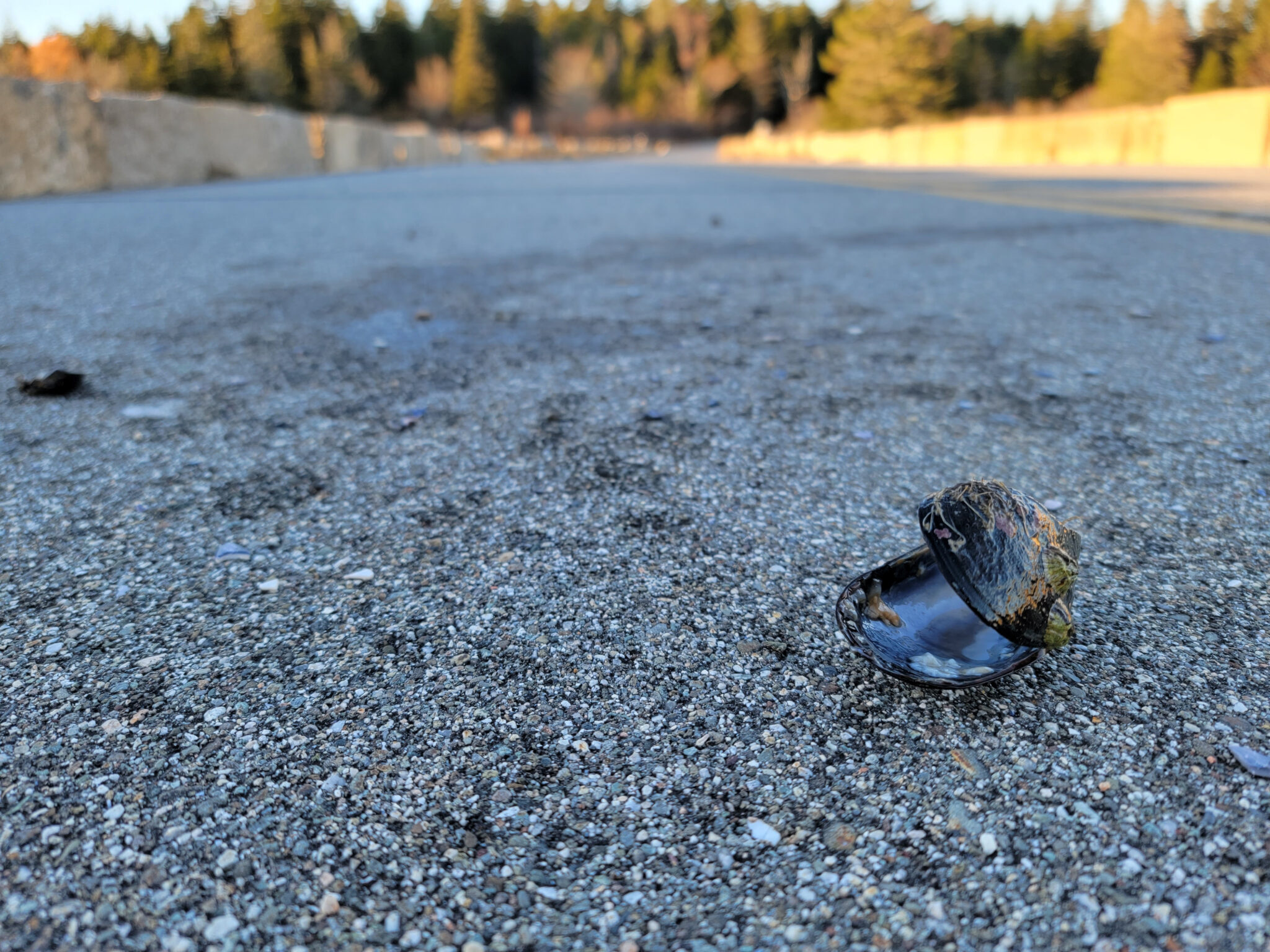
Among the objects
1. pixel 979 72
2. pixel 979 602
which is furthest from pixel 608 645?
pixel 979 72

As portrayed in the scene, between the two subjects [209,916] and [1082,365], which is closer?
[209,916]

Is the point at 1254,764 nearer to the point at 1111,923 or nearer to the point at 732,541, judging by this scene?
the point at 1111,923

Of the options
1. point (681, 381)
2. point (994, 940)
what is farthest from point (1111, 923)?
point (681, 381)

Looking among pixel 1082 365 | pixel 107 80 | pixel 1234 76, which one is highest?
pixel 107 80

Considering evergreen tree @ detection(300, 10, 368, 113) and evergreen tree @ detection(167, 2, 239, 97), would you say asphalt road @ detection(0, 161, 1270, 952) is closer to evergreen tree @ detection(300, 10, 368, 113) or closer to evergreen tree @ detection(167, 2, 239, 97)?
evergreen tree @ detection(167, 2, 239, 97)

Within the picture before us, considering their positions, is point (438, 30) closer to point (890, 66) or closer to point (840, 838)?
point (890, 66)

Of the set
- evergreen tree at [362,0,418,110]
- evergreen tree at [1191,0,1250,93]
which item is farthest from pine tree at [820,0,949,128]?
evergreen tree at [362,0,418,110]
